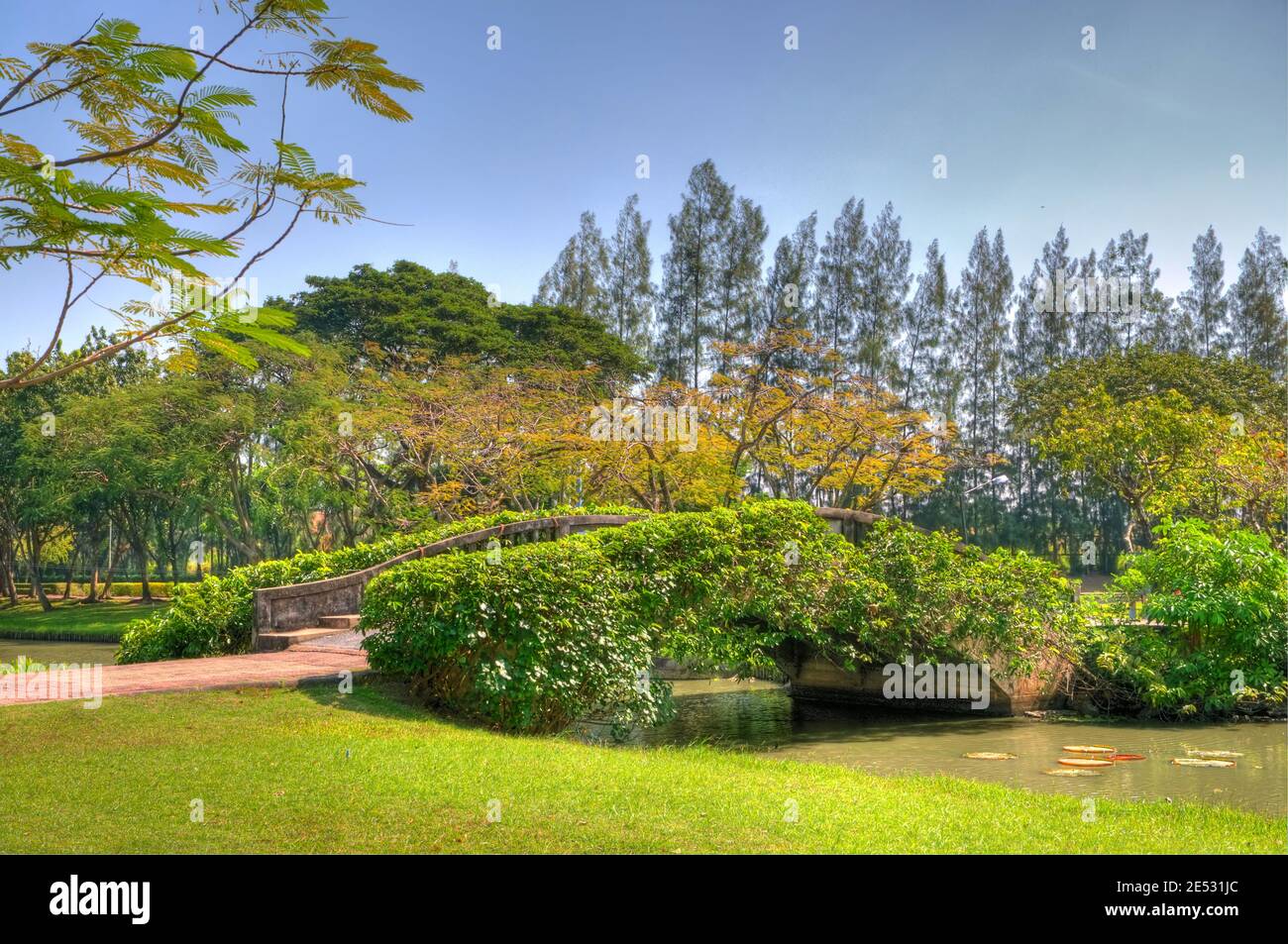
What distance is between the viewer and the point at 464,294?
36.7m

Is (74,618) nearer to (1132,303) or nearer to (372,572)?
(372,572)

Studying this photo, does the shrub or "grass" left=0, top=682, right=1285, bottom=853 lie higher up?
the shrub

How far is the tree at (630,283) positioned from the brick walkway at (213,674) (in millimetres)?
32966

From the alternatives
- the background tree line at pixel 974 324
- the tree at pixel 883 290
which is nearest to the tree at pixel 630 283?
the background tree line at pixel 974 324

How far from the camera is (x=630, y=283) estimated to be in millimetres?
45156

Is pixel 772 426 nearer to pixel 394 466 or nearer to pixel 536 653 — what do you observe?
pixel 394 466

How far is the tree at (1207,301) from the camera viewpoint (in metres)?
49.6

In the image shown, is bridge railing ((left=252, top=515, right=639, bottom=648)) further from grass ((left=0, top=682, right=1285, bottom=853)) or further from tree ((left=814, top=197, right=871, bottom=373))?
tree ((left=814, top=197, right=871, bottom=373))

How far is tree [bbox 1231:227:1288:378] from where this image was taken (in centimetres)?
4828

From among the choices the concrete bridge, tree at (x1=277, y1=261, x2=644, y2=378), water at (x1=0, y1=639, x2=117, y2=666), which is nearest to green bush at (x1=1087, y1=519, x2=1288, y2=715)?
the concrete bridge

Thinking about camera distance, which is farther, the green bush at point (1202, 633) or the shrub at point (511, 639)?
the green bush at point (1202, 633)

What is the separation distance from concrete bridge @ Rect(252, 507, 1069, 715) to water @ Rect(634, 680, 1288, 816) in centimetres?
57

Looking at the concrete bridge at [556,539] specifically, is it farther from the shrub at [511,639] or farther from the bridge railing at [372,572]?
the shrub at [511,639]

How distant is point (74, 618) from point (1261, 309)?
165 feet
